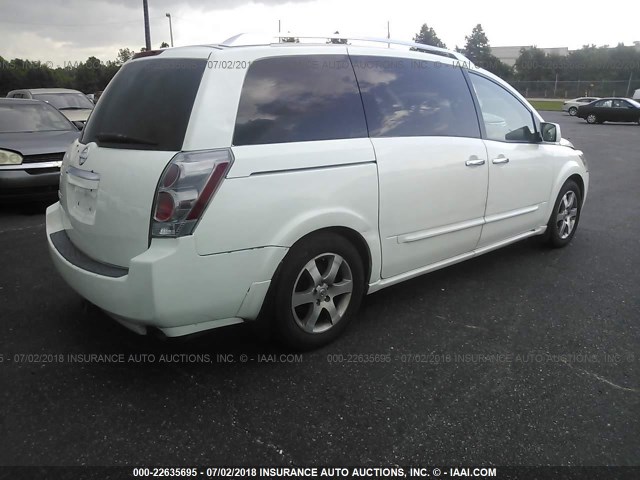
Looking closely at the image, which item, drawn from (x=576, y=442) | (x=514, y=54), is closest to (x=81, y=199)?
(x=576, y=442)

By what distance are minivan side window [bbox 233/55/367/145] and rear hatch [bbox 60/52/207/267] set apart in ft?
0.95

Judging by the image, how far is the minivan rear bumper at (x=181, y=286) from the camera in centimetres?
238

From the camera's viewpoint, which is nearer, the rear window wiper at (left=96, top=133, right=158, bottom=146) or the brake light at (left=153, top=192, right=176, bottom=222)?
the brake light at (left=153, top=192, right=176, bottom=222)

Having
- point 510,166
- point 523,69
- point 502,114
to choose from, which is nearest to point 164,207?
point 510,166

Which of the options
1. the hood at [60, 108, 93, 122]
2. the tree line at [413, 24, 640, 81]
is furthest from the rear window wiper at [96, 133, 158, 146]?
the tree line at [413, 24, 640, 81]

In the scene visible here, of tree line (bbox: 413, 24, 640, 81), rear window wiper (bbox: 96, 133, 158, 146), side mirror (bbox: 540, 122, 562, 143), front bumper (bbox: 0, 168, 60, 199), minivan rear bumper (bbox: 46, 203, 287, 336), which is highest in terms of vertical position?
tree line (bbox: 413, 24, 640, 81)

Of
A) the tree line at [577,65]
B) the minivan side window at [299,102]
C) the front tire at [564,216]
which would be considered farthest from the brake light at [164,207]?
the tree line at [577,65]

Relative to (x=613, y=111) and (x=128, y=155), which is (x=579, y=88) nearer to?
(x=613, y=111)

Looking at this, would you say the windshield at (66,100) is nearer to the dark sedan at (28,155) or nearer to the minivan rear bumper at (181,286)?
the dark sedan at (28,155)

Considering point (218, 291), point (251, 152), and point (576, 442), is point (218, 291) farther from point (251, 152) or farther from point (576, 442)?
point (576, 442)

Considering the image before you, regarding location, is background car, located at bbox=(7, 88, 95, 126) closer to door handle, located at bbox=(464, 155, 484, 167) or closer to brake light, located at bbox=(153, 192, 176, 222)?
door handle, located at bbox=(464, 155, 484, 167)

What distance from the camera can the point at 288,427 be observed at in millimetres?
2354

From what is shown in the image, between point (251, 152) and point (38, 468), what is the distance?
1.67 metres

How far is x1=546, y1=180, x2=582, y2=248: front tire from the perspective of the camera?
189 inches
